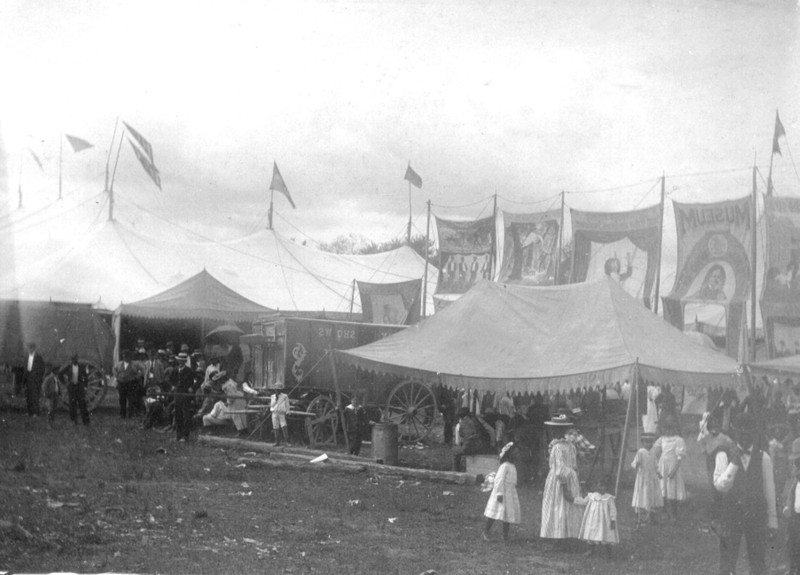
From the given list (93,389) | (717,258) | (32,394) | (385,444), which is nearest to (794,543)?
(385,444)

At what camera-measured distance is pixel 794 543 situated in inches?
264

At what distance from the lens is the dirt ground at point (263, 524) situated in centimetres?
704

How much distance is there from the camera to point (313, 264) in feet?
83.0

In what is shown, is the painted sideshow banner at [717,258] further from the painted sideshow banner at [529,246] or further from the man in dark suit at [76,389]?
the man in dark suit at [76,389]

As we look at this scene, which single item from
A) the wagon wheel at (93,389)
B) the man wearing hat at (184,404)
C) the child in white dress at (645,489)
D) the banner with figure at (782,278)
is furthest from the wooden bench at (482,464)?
the wagon wheel at (93,389)

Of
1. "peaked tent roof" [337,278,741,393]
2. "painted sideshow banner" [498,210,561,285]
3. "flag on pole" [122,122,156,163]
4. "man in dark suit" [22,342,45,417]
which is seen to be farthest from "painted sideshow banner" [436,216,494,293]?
"man in dark suit" [22,342,45,417]

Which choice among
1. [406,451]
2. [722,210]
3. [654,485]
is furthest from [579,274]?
[654,485]

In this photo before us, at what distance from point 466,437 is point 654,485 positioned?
3010mm

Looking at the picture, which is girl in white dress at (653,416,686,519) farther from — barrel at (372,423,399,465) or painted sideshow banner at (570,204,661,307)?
painted sideshow banner at (570,204,661,307)

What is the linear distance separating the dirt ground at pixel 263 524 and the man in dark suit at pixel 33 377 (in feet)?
11.2

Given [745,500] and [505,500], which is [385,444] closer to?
[505,500]

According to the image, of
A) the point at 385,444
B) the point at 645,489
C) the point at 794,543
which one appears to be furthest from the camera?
the point at 385,444

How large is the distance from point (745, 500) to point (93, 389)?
14.5m

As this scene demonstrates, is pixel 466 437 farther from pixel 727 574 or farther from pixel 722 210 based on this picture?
pixel 722 210
